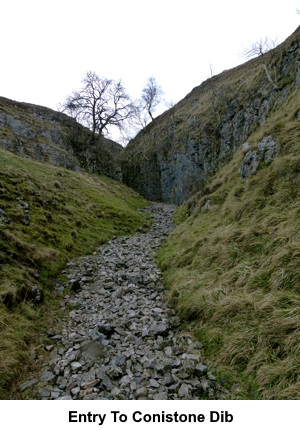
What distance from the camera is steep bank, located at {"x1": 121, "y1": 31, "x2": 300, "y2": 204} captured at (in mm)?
23281

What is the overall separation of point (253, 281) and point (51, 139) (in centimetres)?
3748

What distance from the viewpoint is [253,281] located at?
6.16 m

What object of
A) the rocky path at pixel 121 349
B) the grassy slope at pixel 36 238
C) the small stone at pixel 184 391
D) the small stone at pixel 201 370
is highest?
the grassy slope at pixel 36 238

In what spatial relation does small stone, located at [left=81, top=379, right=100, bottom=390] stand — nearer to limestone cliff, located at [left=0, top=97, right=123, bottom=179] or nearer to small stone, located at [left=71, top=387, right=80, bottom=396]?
small stone, located at [left=71, top=387, right=80, bottom=396]

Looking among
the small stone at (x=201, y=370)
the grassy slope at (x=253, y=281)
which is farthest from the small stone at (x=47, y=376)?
the grassy slope at (x=253, y=281)

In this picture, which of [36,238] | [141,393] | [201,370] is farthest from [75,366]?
[36,238]

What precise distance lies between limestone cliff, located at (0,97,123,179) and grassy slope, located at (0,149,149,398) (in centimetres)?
792

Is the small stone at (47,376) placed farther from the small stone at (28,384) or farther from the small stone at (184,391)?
the small stone at (184,391)

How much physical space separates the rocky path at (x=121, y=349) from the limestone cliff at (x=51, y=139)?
81.6 feet

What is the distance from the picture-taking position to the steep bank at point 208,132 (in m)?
23.3

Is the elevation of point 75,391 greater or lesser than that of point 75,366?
lesser

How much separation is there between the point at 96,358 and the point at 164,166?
40.1m

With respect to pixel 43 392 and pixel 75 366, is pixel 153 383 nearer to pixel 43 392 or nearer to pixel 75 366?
pixel 75 366
